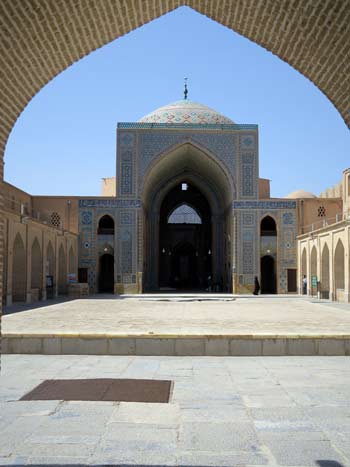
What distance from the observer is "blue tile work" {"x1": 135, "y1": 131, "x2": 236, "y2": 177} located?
1044 inches

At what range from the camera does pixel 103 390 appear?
5684 mm

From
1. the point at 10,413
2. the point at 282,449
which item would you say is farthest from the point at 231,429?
the point at 10,413

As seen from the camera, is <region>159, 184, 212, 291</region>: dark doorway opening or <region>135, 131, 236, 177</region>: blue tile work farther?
<region>159, 184, 212, 291</region>: dark doorway opening

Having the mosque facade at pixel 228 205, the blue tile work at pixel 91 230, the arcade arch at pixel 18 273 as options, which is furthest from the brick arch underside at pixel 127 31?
the blue tile work at pixel 91 230

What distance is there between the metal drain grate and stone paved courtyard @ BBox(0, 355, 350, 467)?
161 millimetres

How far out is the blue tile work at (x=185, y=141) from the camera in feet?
87.0

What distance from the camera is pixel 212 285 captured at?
29297 mm

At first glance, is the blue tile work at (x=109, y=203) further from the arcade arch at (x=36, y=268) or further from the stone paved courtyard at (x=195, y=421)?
the stone paved courtyard at (x=195, y=421)

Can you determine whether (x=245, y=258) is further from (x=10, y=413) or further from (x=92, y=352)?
(x=10, y=413)

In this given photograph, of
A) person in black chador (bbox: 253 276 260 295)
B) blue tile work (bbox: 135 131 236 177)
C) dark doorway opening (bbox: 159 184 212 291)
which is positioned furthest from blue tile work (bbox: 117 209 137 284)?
dark doorway opening (bbox: 159 184 212 291)

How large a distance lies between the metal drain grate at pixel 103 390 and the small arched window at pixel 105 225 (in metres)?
20.5

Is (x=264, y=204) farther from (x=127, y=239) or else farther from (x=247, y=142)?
(x=127, y=239)

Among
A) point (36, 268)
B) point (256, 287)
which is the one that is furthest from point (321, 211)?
point (36, 268)

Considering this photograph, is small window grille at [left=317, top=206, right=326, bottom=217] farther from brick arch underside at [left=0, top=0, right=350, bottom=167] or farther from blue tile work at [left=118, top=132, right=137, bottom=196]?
brick arch underside at [left=0, top=0, right=350, bottom=167]
